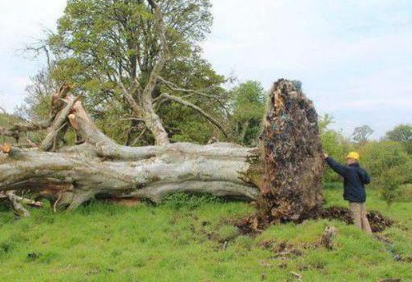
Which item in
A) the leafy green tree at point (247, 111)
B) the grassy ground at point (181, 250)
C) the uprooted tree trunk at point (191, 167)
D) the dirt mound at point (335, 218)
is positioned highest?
the leafy green tree at point (247, 111)

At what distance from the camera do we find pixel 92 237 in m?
11.1

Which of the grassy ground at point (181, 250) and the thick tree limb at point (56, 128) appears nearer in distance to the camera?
the grassy ground at point (181, 250)

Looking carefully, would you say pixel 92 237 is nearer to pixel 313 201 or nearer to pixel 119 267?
pixel 119 267

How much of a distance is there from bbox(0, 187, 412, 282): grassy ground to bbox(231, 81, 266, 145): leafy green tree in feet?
33.9

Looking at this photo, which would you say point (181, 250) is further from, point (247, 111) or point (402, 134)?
point (402, 134)

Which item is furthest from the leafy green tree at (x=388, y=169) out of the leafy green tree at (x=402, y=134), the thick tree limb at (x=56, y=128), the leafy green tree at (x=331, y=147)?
the leafy green tree at (x=402, y=134)

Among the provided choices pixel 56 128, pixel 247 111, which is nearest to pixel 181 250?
pixel 56 128

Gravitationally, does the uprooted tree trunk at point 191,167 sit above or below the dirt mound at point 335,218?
above

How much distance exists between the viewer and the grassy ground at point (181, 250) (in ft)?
27.6

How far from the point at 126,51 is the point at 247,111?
765 centimetres

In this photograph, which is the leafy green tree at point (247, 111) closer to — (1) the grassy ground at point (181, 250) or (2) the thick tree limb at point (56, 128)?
(2) the thick tree limb at point (56, 128)

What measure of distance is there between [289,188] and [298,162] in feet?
2.18

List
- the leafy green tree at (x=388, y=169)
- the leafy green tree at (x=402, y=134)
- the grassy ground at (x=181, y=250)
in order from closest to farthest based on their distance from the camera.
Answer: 1. the grassy ground at (x=181, y=250)
2. the leafy green tree at (x=388, y=169)
3. the leafy green tree at (x=402, y=134)

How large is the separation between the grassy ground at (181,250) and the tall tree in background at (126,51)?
35.7 feet
